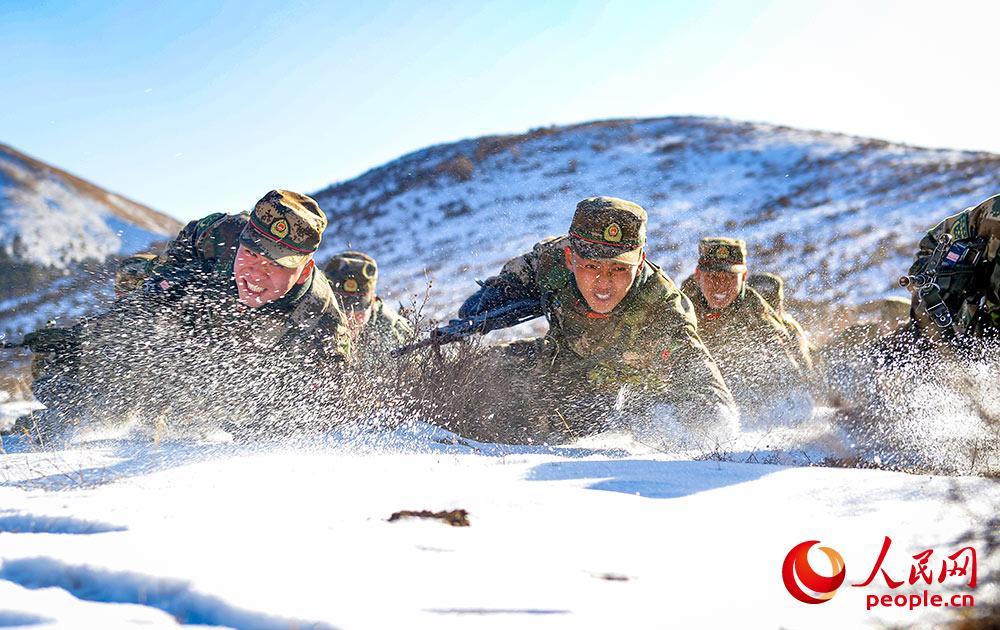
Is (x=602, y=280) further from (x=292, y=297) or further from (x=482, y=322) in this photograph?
(x=292, y=297)

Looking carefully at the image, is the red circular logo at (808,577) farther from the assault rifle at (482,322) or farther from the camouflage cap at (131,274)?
the camouflage cap at (131,274)

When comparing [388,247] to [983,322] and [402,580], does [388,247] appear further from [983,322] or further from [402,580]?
[402,580]

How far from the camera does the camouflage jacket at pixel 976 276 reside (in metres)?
4.52

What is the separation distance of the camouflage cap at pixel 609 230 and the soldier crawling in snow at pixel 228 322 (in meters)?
1.55

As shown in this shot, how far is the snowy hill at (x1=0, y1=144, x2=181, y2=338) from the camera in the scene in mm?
18750

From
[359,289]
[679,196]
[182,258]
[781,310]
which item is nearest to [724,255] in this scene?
[781,310]

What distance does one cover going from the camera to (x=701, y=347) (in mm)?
4512

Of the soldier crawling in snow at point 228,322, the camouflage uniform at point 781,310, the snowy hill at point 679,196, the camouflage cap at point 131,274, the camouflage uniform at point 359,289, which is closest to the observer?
the soldier crawling in snow at point 228,322

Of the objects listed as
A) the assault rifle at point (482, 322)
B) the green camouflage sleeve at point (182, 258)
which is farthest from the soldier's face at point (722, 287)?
the green camouflage sleeve at point (182, 258)

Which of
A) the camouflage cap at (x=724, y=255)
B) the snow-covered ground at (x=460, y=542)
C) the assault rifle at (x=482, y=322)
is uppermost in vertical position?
the camouflage cap at (x=724, y=255)

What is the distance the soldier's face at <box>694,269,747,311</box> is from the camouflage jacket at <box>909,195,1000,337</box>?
57.1 inches

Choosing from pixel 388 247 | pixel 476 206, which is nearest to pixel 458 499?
pixel 388 247

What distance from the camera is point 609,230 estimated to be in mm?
4359

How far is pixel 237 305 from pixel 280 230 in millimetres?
559
